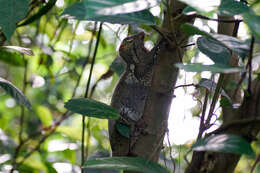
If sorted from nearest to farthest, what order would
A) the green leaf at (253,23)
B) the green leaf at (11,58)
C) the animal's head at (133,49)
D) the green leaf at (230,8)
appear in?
the green leaf at (253,23) < the green leaf at (230,8) < the animal's head at (133,49) < the green leaf at (11,58)

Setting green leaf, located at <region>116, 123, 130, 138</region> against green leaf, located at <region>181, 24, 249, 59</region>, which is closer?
green leaf, located at <region>181, 24, 249, 59</region>

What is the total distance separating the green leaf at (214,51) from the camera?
0.67 m

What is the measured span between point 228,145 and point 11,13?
0.59 m

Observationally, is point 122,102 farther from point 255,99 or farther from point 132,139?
point 255,99

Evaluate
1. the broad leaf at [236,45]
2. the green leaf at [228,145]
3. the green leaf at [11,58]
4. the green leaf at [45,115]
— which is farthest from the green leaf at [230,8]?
the green leaf at [45,115]

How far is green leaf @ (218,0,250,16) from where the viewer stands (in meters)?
0.61

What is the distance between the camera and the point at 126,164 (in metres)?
0.66

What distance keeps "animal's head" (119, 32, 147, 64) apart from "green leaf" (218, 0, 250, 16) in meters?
0.66

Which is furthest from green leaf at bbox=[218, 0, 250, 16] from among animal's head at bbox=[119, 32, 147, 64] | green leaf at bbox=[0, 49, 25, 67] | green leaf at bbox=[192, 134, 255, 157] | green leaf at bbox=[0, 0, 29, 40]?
green leaf at bbox=[0, 49, 25, 67]

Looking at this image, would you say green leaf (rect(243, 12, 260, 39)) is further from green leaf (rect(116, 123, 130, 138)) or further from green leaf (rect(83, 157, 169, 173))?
green leaf (rect(116, 123, 130, 138))

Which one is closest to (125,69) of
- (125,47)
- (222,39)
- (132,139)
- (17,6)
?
(125,47)

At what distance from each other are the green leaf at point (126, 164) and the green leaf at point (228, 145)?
0.16m

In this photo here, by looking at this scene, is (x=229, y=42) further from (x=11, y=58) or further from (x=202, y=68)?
(x=11, y=58)

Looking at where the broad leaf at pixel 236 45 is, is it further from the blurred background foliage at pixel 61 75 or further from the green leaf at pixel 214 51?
the blurred background foliage at pixel 61 75
